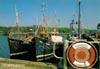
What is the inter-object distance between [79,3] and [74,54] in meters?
29.1

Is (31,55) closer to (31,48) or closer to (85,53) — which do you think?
(31,48)

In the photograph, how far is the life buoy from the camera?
5.98 m

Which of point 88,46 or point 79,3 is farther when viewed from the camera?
point 79,3

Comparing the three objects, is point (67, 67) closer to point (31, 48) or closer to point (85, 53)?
point (85, 53)

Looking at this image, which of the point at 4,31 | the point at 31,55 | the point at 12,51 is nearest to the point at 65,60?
the point at 31,55

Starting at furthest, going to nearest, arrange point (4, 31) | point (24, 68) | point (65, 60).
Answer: point (4, 31) < point (65, 60) < point (24, 68)

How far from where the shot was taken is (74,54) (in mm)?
6016

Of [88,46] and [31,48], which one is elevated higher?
[88,46]

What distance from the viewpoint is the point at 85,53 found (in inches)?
236

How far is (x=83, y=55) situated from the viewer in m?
5.99

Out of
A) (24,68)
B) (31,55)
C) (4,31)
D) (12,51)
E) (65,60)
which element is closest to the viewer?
(24,68)

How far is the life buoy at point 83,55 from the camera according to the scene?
5.98 m

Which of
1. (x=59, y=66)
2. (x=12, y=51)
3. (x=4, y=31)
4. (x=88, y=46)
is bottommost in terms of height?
(x=4, y=31)

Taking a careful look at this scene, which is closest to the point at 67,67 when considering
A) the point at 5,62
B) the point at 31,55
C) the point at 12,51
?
the point at 5,62
